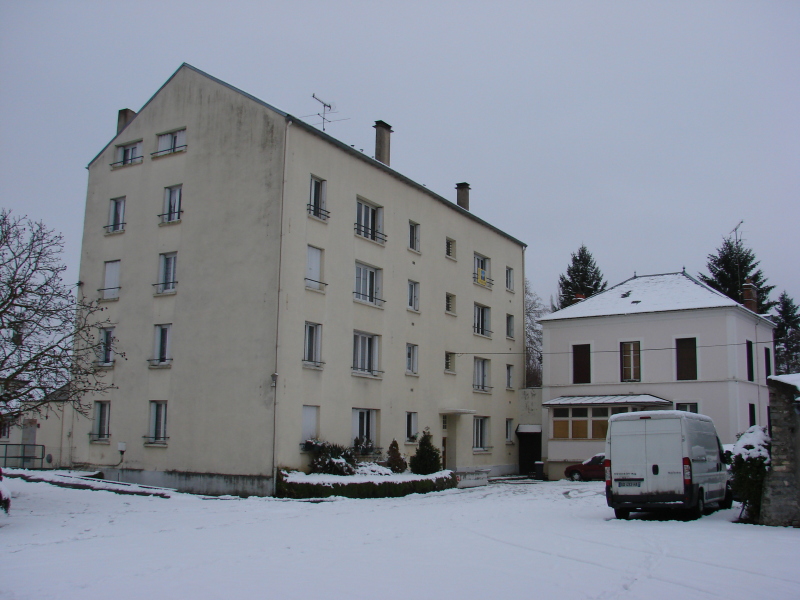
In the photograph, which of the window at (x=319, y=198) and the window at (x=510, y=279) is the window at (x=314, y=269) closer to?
the window at (x=319, y=198)

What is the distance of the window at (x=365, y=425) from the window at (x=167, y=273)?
7.97 meters

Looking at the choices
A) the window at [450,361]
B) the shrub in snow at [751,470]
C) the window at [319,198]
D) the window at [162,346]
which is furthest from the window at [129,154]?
the shrub in snow at [751,470]

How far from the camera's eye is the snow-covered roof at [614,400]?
1305 inches

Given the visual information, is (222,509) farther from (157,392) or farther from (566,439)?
(566,439)

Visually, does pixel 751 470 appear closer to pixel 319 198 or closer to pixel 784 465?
pixel 784 465

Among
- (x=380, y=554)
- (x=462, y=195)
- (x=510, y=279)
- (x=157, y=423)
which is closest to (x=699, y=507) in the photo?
(x=380, y=554)

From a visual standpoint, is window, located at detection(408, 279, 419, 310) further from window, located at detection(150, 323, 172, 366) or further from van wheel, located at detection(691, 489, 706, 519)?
van wheel, located at detection(691, 489, 706, 519)

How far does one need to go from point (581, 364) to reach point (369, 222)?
14169 mm

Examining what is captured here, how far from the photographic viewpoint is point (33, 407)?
17812mm

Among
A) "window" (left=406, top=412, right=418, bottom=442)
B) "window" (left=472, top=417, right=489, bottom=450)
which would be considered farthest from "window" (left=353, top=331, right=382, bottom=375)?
"window" (left=472, top=417, right=489, bottom=450)

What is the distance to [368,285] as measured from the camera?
95.7 ft

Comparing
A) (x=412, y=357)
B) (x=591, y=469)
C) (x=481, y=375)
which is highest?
(x=412, y=357)

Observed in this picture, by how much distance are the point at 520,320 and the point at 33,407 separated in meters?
27.4

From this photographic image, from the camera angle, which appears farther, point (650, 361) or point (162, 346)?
point (650, 361)
